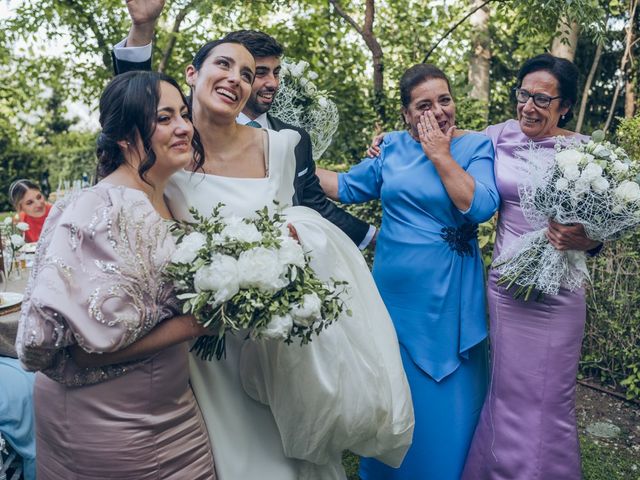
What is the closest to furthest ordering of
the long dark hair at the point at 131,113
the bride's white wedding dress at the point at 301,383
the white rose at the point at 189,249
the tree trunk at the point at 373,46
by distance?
the white rose at the point at 189,249
the long dark hair at the point at 131,113
the bride's white wedding dress at the point at 301,383
the tree trunk at the point at 373,46

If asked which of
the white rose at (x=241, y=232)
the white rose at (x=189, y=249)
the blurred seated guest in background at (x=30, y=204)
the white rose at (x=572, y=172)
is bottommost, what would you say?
the blurred seated guest in background at (x=30, y=204)

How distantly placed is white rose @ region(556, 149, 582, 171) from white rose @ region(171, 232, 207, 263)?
1677 mm

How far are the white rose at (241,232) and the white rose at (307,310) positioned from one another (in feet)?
0.84

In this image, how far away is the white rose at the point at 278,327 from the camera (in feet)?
6.81

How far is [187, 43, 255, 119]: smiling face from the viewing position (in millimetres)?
2736

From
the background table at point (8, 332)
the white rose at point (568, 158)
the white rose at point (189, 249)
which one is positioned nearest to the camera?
the white rose at point (189, 249)

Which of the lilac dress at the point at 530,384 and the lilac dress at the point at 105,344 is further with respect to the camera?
the lilac dress at the point at 530,384

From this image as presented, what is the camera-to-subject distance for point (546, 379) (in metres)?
3.25

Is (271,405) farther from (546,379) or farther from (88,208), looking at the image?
(546,379)

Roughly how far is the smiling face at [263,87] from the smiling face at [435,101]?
0.76m

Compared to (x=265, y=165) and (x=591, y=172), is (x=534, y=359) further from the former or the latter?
(x=265, y=165)

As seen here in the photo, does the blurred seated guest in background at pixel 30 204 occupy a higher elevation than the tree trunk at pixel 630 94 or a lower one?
lower

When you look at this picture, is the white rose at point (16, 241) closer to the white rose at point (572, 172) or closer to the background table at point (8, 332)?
the background table at point (8, 332)

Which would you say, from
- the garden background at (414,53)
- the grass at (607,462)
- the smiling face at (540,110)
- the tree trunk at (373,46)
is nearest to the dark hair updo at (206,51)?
the smiling face at (540,110)
